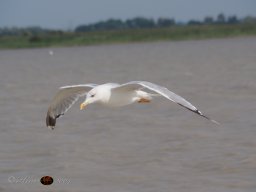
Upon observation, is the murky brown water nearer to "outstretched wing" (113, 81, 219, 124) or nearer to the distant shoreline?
"outstretched wing" (113, 81, 219, 124)

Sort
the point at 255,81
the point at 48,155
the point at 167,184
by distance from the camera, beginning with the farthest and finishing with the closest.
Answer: the point at 255,81 < the point at 48,155 < the point at 167,184

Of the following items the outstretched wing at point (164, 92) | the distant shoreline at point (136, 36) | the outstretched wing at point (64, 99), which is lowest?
the distant shoreline at point (136, 36)

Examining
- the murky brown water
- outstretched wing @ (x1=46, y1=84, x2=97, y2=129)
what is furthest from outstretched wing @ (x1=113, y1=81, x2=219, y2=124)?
the murky brown water

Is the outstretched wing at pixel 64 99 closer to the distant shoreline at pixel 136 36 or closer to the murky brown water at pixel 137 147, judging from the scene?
the murky brown water at pixel 137 147

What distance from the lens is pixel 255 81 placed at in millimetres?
21141

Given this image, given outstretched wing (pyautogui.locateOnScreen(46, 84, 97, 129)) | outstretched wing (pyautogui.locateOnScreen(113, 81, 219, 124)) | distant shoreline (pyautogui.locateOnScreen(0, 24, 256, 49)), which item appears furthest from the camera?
distant shoreline (pyautogui.locateOnScreen(0, 24, 256, 49))

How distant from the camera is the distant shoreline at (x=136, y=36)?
Answer: 248 ft

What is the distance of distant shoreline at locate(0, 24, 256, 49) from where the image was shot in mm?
75500

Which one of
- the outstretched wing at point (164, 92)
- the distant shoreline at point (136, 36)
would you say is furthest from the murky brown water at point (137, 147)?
the distant shoreline at point (136, 36)

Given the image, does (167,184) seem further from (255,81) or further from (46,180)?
(255,81)

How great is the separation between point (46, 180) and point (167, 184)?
148 cm

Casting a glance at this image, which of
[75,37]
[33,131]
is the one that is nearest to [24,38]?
[75,37]

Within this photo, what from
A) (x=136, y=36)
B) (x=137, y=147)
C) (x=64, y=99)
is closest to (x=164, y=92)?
(x=64, y=99)

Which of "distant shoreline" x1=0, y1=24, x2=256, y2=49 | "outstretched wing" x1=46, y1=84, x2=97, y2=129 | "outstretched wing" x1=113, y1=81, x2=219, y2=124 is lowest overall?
"distant shoreline" x1=0, y1=24, x2=256, y2=49
